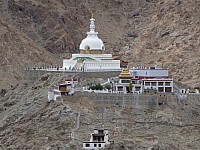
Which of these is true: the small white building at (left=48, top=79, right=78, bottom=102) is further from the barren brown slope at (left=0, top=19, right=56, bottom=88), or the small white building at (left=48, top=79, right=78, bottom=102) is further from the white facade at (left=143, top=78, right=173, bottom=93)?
the barren brown slope at (left=0, top=19, right=56, bottom=88)

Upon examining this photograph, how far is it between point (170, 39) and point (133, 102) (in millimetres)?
46314

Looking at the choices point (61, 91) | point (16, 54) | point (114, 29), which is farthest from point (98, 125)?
point (114, 29)

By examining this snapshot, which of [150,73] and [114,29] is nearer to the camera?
[150,73]

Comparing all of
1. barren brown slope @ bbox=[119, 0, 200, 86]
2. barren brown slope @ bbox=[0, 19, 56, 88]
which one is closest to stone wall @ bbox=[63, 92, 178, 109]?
barren brown slope @ bbox=[119, 0, 200, 86]

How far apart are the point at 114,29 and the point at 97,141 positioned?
65.2 meters

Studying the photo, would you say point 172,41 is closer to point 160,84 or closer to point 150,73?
point 150,73

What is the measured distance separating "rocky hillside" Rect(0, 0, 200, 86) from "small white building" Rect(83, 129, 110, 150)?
40942mm

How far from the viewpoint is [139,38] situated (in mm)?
158750

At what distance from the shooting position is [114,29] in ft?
546

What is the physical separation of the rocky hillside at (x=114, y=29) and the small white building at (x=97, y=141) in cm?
4094

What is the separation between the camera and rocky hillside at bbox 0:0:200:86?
150375 millimetres

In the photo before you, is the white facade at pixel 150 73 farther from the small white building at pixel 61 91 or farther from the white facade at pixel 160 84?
the small white building at pixel 61 91

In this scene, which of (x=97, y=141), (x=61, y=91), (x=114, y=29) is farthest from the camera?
(x=114, y=29)

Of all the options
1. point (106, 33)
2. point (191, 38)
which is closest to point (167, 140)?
point (191, 38)
